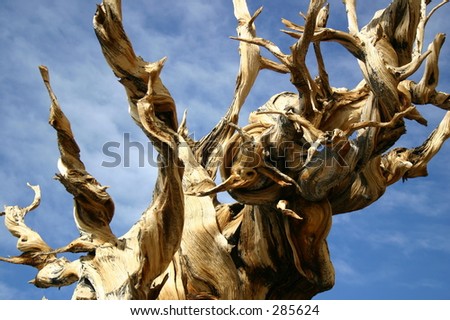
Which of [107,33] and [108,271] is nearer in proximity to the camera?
[107,33]

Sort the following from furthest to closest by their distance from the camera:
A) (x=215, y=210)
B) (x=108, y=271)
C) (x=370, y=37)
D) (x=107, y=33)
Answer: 1. (x=215, y=210)
2. (x=370, y=37)
3. (x=108, y=271)
4. (x=107, y=33)

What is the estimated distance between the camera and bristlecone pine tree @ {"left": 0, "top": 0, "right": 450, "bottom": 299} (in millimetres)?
2400

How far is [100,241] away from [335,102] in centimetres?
124

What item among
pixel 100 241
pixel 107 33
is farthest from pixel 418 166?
pixel 107 33

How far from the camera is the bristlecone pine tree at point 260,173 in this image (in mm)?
2400

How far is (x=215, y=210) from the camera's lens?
3562 millimetres

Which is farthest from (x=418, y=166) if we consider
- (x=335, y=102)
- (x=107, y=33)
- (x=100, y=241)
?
(x=107, y=33)

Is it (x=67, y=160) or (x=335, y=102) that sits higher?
(x=335, y=102)

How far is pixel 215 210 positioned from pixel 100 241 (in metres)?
0.83

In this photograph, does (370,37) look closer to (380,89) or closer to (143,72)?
(380,89)

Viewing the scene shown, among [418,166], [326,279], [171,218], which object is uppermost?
[418,166]

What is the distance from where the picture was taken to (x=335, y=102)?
3.38m

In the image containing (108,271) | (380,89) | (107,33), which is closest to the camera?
(107,33)

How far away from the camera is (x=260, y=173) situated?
3012mm
